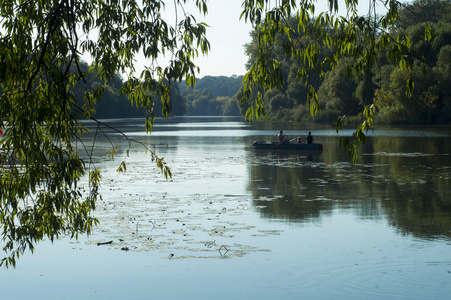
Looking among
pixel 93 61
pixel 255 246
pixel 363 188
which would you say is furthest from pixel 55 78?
pixel 363 188

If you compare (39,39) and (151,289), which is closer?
(39,39)

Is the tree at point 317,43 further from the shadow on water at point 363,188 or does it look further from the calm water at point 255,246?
the shadow on water at point 363,188

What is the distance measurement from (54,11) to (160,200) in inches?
433

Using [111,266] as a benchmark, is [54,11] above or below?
above

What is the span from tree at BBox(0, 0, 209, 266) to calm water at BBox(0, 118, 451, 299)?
6.31 ft

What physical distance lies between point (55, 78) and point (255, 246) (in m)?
5.86

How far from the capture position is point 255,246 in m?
12.3

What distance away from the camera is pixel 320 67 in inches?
299

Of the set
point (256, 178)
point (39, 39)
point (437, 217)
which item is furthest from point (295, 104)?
point (39, 39)

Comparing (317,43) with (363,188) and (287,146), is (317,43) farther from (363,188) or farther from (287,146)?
(287,146)

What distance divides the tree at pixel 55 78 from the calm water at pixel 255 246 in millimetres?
1923

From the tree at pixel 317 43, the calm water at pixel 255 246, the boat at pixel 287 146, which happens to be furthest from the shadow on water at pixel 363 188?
the tree at pixel 317 43

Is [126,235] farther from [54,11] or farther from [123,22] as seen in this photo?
[54,11]

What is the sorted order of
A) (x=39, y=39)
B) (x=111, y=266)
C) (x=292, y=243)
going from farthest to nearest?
(x=292, y=243) → (x=111, y=266) → (x=39, y=39)
